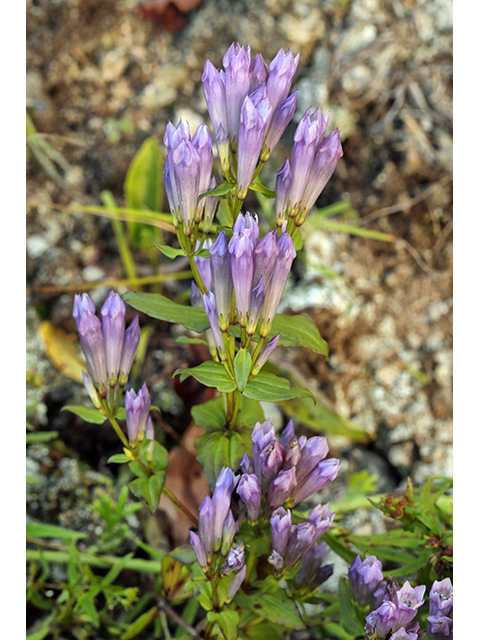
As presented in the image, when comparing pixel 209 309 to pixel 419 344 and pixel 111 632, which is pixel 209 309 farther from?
pixel 419 344

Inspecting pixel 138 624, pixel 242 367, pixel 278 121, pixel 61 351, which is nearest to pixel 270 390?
pixel 242 367

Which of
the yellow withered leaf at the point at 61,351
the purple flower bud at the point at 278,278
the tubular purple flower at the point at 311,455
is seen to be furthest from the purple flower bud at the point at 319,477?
the yellow withered leaf at the point at 61,351

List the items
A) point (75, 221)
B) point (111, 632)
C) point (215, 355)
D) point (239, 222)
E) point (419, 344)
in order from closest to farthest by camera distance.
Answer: point (239, 222), point (215, 355), point (111, 632), point (419, 344), point (75, 221)

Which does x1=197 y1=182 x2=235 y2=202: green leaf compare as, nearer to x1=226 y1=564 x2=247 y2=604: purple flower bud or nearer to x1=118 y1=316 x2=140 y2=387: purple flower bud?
x1=118 y1=316 x2=140 y2=387: purple flower bud

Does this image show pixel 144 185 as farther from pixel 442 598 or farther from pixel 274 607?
pixel 442 598

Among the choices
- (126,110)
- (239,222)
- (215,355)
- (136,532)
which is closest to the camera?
(239,222)

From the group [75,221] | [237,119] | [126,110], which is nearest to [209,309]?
[237,119]

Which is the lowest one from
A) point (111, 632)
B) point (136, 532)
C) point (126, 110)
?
point (111, 632)

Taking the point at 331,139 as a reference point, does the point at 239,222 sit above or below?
below
